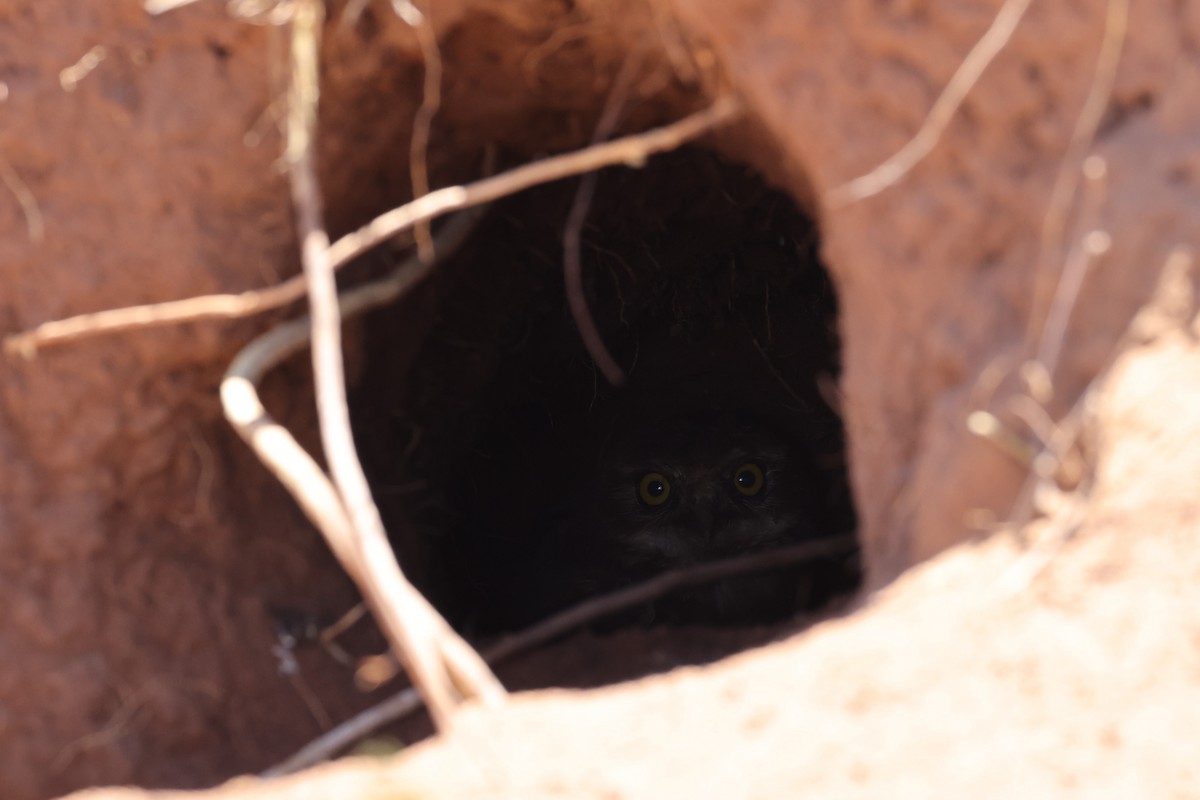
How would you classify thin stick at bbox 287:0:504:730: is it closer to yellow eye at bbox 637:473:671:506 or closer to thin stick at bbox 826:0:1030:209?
thin stick at bbox 826:0:1030:209

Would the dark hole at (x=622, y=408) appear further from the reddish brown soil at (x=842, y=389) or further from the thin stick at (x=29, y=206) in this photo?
the thin stick at (x=29, y=206)

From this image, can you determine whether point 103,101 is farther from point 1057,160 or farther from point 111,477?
point 1057,160

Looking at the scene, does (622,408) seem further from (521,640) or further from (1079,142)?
(1079,142)

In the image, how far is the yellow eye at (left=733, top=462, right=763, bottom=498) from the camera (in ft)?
21.6

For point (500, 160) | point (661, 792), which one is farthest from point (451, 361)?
point (661, 792)

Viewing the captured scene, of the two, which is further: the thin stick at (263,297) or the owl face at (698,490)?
the owl face at (698,490)

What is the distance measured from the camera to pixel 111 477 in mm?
2621

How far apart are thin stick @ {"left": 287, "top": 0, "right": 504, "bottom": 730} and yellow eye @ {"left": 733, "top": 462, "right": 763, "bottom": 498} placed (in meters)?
4.51

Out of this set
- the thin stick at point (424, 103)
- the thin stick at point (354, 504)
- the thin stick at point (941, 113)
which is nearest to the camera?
the thin stick at point (354, 504)

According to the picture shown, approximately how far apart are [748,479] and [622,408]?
41.8 inches

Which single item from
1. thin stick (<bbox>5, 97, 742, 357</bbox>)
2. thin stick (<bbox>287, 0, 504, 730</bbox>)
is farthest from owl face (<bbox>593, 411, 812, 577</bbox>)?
thin stick (<bbox>287, 0, 504, 730</bbox>)

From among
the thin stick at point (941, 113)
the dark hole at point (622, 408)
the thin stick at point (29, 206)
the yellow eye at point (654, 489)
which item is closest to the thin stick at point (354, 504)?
the thin stick at point (29, 206)

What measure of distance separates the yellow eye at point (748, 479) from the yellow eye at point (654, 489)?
A: 0.40 m

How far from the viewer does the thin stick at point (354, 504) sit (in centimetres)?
178
